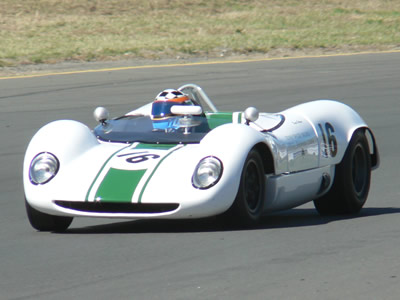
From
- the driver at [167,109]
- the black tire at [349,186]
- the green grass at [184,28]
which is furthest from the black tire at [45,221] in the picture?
the green grass at [184,28]

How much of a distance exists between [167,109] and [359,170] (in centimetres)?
168

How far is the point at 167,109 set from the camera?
7.88 metres

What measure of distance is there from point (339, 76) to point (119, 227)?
15.6m

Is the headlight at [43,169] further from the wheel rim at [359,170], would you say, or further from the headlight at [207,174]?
the wheel rim at [359,170]

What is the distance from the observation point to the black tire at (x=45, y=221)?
7191mm

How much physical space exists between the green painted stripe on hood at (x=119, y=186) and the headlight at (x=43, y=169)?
16.6 inches

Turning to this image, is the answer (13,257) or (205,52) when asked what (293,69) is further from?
(13,257)

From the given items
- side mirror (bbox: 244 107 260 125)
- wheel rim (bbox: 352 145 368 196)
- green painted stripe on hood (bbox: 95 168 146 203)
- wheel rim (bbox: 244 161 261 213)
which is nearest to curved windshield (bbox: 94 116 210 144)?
side mirror (bbox: 244 107 260 125)

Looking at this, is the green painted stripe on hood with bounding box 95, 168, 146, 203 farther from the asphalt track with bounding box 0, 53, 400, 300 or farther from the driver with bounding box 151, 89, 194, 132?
the driver with bounding box 151, 89, 194, 132

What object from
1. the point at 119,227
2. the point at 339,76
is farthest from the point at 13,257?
the point at 339,76

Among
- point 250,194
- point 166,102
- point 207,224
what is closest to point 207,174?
point 250,194

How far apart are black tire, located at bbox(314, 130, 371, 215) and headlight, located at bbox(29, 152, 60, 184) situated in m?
2.20

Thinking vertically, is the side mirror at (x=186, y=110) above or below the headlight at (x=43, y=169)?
above

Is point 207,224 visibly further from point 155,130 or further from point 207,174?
point 155,130
